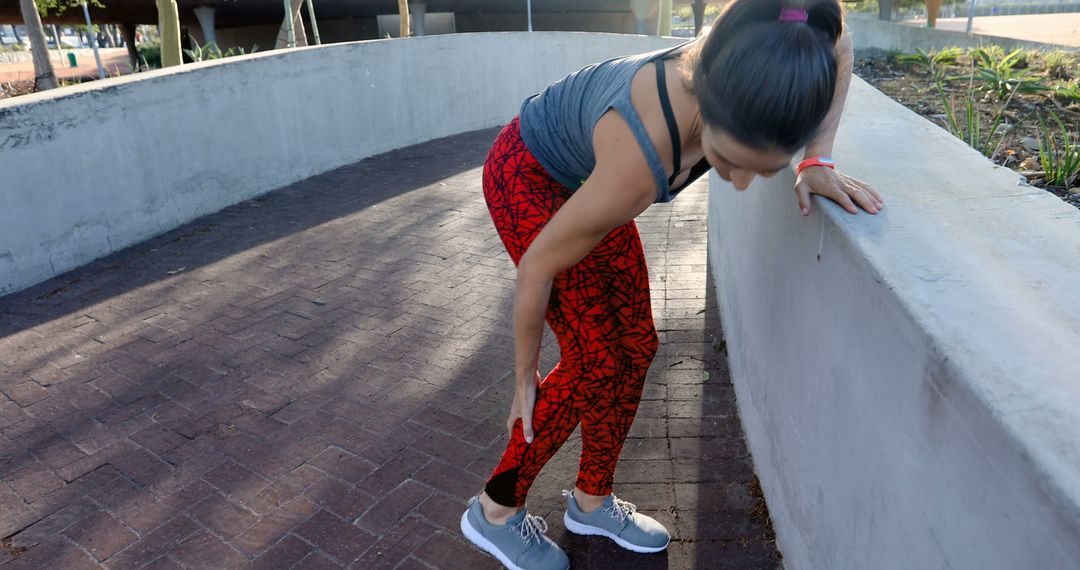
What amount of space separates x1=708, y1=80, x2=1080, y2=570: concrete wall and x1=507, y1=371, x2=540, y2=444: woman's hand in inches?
28.6

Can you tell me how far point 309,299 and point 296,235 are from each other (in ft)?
4.48

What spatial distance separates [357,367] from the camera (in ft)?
12.0

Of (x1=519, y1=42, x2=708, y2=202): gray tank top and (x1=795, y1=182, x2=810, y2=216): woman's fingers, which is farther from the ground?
(x1=519, y1=42, x2=708, y2=202): gray tank top

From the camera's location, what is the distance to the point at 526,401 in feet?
6.97

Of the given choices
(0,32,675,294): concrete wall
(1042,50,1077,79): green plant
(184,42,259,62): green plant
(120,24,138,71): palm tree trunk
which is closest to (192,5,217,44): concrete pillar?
(120,24,138,71): palm tree trunk

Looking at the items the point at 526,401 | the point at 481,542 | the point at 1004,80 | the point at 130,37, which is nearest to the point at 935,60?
the point at 1004,80

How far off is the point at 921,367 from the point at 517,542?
1442 millimetres

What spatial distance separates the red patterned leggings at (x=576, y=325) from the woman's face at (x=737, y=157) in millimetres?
510

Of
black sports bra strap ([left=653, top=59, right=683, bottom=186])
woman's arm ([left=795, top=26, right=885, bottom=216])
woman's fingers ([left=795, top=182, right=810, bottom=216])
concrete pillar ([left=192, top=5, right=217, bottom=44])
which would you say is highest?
concrete pillar ([left=192, top=5, right=217, bottom=44])

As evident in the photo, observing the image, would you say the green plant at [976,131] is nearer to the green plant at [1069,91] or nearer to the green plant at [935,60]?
the green plant at [1069,91]

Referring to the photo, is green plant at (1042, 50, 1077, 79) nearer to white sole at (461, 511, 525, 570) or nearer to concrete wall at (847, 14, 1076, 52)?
concrete wall at (847, 14, 1076, 52)

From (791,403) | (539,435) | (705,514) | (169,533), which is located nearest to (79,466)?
(169,533)

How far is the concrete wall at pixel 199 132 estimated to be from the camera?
472 centimetres

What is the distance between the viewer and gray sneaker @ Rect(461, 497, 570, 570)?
2314mm
